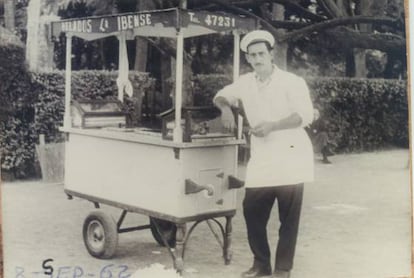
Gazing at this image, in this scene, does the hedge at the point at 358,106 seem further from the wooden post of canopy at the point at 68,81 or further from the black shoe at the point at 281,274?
the black shoe at the point at 281,274

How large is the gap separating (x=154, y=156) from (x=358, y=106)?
56.6 inches

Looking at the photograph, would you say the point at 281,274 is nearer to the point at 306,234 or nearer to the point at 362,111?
the point at 306,234

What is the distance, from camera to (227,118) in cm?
345

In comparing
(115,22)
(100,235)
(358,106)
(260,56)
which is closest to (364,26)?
(358,106)

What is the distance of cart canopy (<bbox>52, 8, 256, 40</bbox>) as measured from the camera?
3145mm

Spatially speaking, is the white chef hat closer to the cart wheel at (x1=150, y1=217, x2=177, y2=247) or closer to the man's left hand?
the man's left hand

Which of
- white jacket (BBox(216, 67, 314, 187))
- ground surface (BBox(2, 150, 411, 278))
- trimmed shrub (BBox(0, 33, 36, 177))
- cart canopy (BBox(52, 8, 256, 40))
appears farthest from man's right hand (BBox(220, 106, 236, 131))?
trimmed shrub (BBox(0, 33, 36, 177))

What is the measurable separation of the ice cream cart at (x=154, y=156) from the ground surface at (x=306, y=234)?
0.33ft

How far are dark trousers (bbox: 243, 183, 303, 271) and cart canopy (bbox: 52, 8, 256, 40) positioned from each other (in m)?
0.84

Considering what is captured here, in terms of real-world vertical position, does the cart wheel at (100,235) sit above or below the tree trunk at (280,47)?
below

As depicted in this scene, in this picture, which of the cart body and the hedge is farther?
the hedge

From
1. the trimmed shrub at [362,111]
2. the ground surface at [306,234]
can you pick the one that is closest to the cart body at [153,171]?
the ground surface at [306,234]

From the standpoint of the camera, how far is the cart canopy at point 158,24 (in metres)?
3.14

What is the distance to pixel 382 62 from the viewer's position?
3848mm
